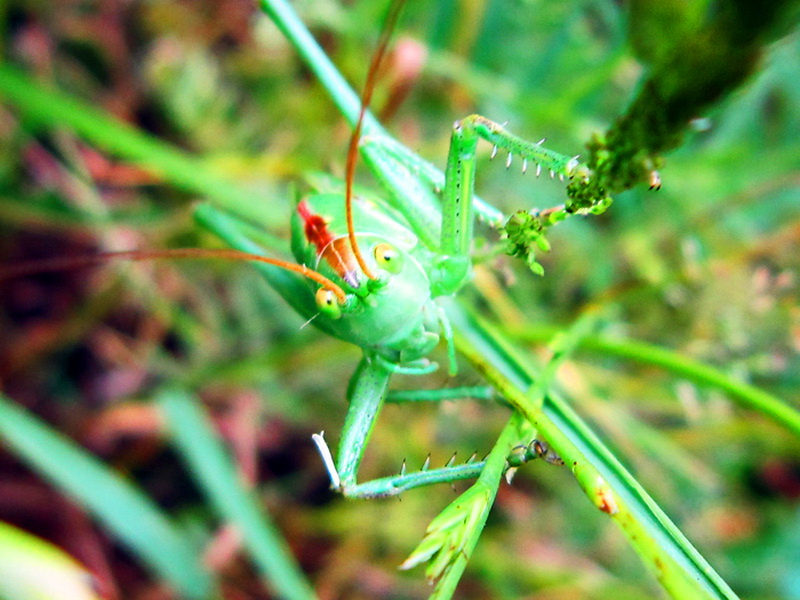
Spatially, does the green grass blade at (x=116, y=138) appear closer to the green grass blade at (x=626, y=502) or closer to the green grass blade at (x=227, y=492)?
the green grass blade at (x=227, y=492)

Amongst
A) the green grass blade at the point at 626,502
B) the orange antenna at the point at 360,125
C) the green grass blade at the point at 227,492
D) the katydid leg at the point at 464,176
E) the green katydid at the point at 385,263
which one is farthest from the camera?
the green grass blade at the point at 227,492

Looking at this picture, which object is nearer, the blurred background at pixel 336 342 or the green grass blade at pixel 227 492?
the green grass blade at pixel 227 492

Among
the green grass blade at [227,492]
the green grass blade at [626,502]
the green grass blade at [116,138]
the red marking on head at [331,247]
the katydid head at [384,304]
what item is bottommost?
the green grass blade at [626,502]

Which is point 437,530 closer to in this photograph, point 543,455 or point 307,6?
point 543,455

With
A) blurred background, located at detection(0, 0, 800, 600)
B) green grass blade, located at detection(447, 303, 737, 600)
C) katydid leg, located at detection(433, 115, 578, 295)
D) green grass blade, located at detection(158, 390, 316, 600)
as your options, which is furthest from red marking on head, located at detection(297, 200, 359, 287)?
green grass blade, located at detection(158, 390, 316, 600)

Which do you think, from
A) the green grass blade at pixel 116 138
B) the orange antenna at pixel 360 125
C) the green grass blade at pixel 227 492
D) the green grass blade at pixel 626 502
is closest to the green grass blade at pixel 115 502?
the green grass blade at pixel 227 492

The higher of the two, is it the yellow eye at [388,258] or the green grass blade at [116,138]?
the green grass blade at [116,138]

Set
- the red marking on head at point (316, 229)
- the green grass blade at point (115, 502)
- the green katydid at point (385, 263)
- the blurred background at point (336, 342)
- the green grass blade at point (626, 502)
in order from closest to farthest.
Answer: the green grass blade at point (626, 502) → the green katydid at point (385, 263) → the red marking on head at point (316, 229) → the green grass blade at point (115, 502) → the blurred background at point (336, 342)

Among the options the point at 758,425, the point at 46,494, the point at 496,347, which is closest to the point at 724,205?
the point at 758,425
